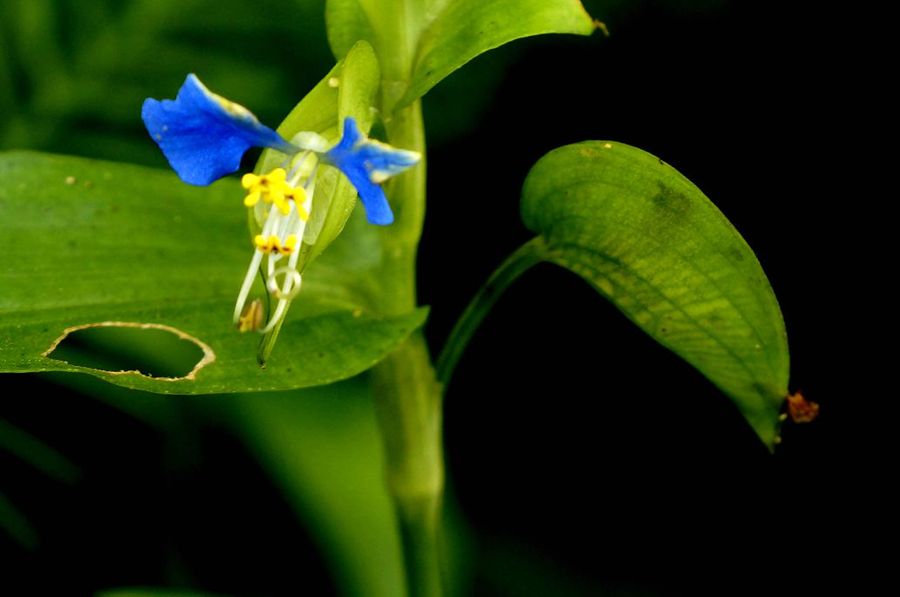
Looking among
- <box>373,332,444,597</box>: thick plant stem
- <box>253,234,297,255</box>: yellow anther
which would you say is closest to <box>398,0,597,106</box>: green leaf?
<box>253,234,297,255</box>: yellow anther

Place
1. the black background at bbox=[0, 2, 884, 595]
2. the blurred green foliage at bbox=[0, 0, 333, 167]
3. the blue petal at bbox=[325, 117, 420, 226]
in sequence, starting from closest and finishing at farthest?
the blue petal at bbox=[325, 117, 420, 226] → the black background at bbox=[0, 2, 884, 595] → the blurred green foliage at bbox=[0, 0, 333, 167]

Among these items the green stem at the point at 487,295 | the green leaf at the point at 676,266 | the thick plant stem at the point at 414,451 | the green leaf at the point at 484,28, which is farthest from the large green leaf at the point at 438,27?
the thick plant stem at the point at 414,451

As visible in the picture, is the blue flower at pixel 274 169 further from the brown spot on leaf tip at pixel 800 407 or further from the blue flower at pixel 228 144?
the brown spot on leaf tip at pixel 800 407

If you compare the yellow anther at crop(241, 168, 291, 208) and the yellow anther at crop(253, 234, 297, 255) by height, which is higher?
the yellow anther at crop(241, 168, 291, 208)

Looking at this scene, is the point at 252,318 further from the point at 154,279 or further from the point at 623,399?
the point at 623,399

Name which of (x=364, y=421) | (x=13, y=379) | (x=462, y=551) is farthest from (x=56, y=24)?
(x=462, y=551)

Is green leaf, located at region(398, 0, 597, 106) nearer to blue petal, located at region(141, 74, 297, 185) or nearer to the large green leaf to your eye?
the large green leaf
